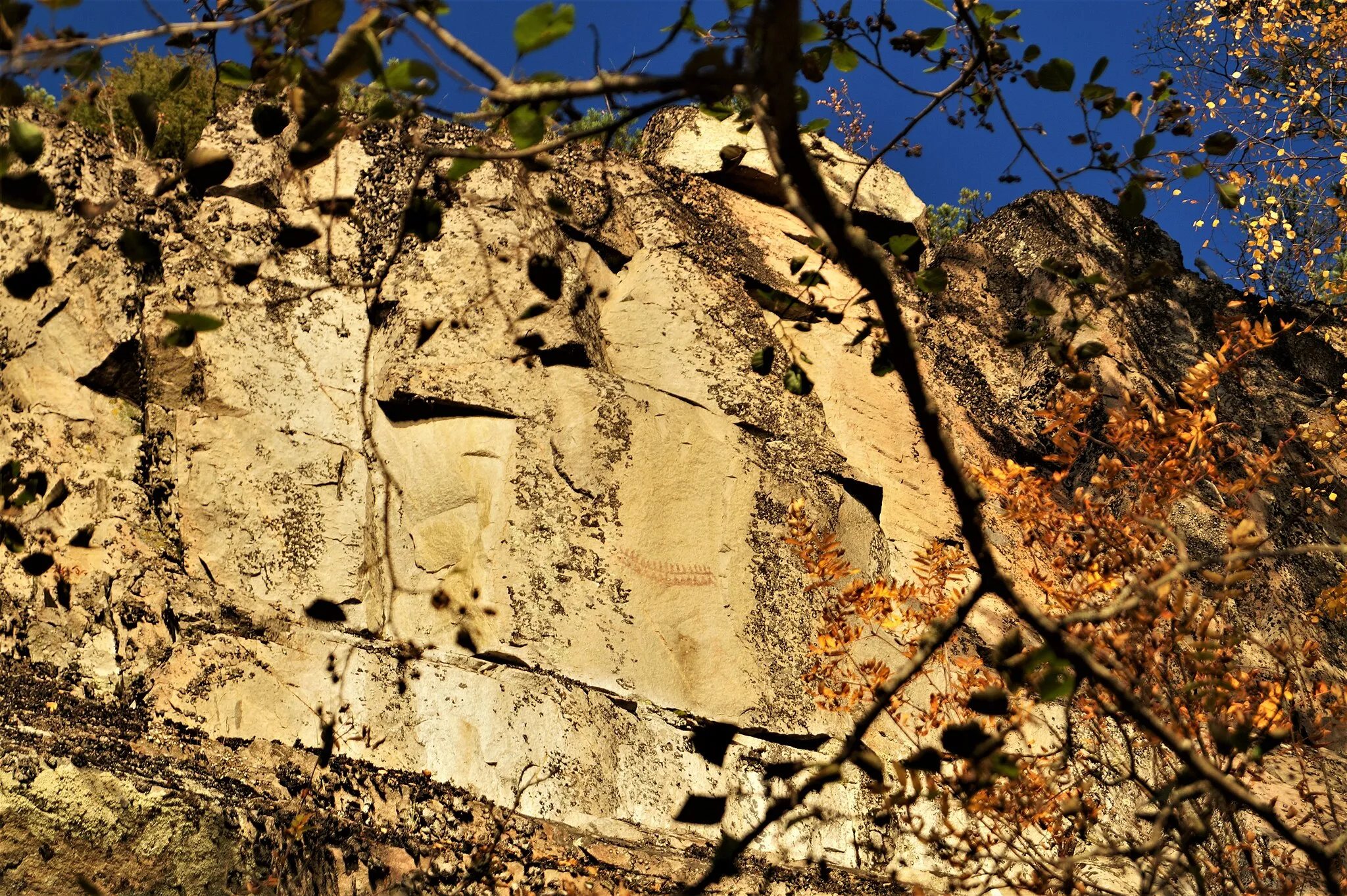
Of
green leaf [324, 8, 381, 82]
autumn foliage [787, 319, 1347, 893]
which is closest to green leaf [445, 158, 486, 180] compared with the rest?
green leaf [324, 8, 381, 82]

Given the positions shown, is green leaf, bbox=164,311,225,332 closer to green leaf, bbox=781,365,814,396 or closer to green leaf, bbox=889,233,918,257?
green leaf, bbox=781,365,814,396

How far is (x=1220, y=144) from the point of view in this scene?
268 centimetres

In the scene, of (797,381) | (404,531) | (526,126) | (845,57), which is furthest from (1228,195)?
(404,531)

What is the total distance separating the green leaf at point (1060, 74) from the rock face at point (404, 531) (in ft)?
6.79

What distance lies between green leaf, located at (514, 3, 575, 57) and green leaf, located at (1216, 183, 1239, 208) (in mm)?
1723

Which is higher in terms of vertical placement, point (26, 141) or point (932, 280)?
point (932, 280)

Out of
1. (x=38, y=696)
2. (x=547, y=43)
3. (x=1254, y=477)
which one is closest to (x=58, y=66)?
(x=547, y=43)

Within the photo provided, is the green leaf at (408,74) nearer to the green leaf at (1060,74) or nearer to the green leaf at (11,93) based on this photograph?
the green leaf at (11,93)

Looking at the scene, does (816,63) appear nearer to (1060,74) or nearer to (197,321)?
(1060,74)

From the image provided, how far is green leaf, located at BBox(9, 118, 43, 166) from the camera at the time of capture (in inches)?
65.6

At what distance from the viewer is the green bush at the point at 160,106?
6.11m

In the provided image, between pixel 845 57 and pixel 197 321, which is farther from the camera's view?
pixel 845 57

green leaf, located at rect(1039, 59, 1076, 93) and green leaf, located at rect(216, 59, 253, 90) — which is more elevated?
green leaf, located at rect(1039, 59, 1076, 93)

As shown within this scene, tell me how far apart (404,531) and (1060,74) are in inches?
154
